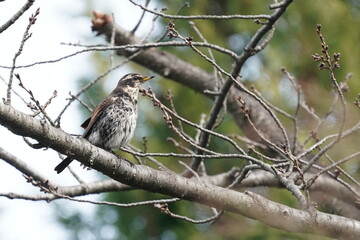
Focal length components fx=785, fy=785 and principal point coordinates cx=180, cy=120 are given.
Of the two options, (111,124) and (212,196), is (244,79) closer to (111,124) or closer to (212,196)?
(111,124)

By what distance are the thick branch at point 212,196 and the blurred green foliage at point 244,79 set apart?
285 cm

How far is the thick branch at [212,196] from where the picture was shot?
4.60 meters

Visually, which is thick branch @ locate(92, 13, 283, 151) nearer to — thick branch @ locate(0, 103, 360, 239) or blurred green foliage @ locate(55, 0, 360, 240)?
blurred green foliage @ locate(55, 0, 360, 240)

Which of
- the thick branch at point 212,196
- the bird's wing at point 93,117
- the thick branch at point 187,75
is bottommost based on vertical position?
the thick branch at point 212,196

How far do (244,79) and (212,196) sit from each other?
4.12 metres

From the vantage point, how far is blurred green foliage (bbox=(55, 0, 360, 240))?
8.27m

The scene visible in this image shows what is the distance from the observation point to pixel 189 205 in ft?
27.0

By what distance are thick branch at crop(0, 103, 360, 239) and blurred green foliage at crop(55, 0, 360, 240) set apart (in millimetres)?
2850

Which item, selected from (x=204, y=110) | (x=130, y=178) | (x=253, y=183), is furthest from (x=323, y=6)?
(x=130, y=178)

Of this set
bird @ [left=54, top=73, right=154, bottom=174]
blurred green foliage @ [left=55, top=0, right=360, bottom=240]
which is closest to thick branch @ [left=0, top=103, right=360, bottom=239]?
bird @ [left=54, top=73, right=154, bottom=174]

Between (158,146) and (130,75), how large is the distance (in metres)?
1.47

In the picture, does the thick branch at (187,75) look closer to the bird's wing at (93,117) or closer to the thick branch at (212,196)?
the bird's wing at (93,117)

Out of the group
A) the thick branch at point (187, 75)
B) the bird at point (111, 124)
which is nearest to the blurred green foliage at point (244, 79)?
the thick branch at point (187, 75)

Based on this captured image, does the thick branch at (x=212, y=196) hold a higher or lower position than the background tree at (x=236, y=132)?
lower
